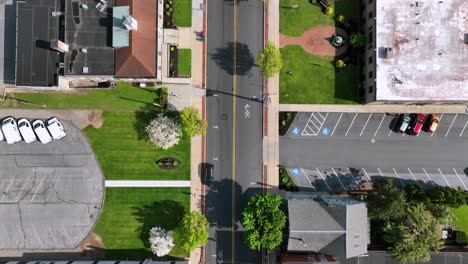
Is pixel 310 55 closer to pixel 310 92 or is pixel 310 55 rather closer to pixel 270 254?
pixel 310 92

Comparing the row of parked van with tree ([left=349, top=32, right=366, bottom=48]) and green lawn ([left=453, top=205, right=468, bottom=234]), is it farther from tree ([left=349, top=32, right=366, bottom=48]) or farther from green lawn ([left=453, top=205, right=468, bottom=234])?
green lawn ([left=453, top=205, right=468, bottom=234])

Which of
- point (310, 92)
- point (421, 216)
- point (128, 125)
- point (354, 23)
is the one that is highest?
point (354, 23)

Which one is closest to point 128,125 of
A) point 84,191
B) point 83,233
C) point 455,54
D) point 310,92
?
point 84,191

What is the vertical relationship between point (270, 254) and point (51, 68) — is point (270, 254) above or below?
below

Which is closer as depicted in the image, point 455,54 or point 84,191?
point 455,54

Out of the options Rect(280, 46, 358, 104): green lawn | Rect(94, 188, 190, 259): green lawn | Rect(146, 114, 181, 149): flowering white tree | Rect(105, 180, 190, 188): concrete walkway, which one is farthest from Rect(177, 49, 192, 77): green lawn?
Rect(94, 188, 190, 259): green lawn

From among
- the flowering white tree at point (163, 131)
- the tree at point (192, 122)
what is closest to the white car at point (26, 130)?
the flowering white tree at point (163, 131)
